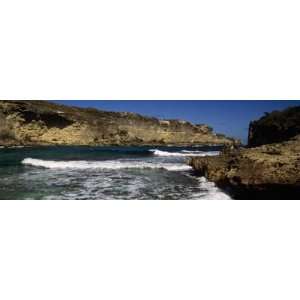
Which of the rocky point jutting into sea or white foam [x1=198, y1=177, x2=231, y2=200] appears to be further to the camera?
white foam [x1=198, y1=177, x2=231, y2=200]

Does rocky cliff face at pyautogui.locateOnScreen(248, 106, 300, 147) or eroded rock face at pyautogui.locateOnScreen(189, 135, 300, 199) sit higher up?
rocky cliff face at pyautogui.locateOnScreen(248, 106, 300, 147)

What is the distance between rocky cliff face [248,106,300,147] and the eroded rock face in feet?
1.73

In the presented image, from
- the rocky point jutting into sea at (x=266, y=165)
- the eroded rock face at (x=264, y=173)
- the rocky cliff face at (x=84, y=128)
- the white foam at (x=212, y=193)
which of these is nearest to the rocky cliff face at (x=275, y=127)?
the rocky point jutting into sea at (x=266, y=165)

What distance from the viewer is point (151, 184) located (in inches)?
285

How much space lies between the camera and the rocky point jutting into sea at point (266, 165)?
19.1 ft

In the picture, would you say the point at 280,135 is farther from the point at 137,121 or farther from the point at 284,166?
the point at 137,121

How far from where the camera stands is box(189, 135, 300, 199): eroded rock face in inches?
228

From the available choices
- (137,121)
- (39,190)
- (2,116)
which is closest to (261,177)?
(39,190)

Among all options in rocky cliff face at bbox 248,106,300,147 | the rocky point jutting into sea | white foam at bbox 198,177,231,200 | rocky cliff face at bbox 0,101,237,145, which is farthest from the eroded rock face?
rocky cliff face at bbox 0,101,237,145

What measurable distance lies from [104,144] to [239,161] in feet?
60.9

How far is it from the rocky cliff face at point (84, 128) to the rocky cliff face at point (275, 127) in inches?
100

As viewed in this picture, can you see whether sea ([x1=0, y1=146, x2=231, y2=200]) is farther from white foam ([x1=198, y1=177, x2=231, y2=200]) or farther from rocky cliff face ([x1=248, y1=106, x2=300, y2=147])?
rocky cliff face ([x1=248, y1=106, x2=300, y2=147])

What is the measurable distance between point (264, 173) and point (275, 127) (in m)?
2.37

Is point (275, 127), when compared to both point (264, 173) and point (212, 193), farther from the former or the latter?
point (212, 193)
